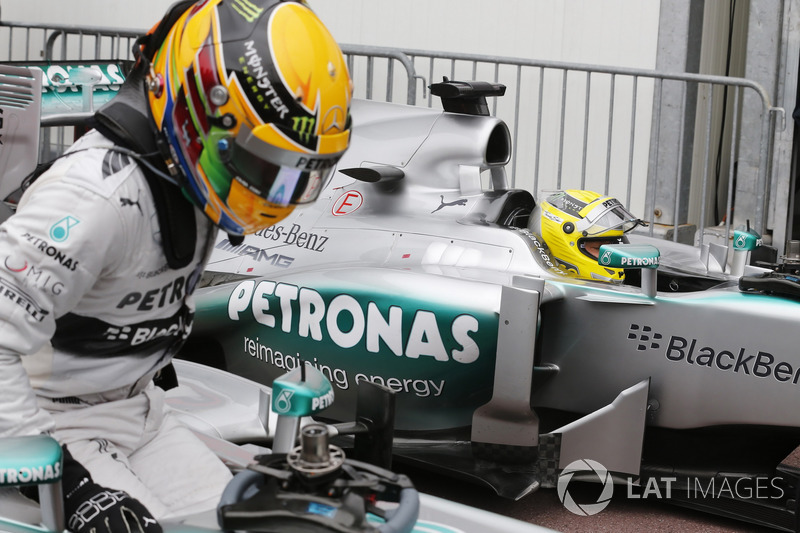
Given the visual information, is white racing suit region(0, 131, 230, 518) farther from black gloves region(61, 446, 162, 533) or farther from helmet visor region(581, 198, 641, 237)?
helmet visor region(581, 198, 641, 237)

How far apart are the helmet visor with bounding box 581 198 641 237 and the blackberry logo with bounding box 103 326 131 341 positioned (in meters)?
2.70

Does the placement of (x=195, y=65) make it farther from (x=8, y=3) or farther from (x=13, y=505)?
(x=8, y=3)

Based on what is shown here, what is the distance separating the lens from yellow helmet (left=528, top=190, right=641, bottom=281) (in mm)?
4336

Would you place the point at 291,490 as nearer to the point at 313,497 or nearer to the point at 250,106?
the point at 313,497

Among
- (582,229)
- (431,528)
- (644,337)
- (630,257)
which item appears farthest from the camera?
(582,229)

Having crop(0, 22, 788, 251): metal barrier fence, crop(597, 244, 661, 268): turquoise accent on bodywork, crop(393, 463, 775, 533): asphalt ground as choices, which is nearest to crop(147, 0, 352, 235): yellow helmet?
crop(597, 244, 661, 268): turquoise accent on bodywork

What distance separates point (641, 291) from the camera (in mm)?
3727

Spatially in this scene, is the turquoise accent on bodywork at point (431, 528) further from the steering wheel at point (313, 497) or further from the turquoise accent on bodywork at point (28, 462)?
the turquoise accent on bodywork at point (28, 462)

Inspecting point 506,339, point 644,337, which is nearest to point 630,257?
point 644,337

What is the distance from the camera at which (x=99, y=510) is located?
5.58 feet

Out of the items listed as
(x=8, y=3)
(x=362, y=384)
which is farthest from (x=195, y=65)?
(x=8, y=3)

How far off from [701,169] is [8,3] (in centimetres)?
762

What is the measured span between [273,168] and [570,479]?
2.21 metres

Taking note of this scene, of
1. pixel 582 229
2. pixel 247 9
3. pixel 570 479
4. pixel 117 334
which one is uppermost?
pixel 247 9
